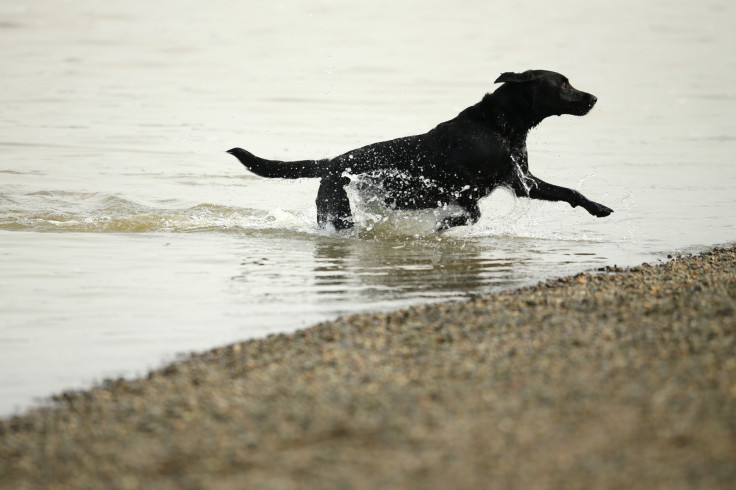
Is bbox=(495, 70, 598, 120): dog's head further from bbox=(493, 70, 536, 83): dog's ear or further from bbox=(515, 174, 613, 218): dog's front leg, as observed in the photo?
bbox=(515, 174, 613, 218): dog's front leg

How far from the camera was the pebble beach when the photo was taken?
2.71 metres

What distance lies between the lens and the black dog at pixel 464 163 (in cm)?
729

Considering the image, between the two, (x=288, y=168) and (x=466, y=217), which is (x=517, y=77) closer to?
(x=466, y=217)

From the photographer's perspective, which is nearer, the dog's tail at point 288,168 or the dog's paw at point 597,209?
the dog's paw at point 597,209

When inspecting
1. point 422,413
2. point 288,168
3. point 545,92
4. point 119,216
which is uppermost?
point 545,92

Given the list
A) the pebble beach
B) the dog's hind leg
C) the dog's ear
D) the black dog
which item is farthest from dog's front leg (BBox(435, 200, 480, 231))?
the pebble beach

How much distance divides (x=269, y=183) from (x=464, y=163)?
13.0 feet

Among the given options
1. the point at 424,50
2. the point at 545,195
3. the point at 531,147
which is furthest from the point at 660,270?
the point at 424,50

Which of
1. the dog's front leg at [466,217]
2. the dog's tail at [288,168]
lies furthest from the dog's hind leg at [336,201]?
the dog's front leg at [466,217]

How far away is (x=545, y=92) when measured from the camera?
23.9 feet

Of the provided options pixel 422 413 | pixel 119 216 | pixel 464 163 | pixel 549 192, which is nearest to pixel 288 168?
pixel 464 163

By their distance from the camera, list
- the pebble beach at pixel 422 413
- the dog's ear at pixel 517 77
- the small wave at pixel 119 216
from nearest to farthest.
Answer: the pebble beach at pixel 422 413 → the dog's ear at pixel 517 77 → the small wave at pixel 119 216

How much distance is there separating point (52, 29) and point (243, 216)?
2168cm

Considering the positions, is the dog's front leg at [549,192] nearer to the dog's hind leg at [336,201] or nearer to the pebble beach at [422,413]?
the dog's hind leg at [336,201]
